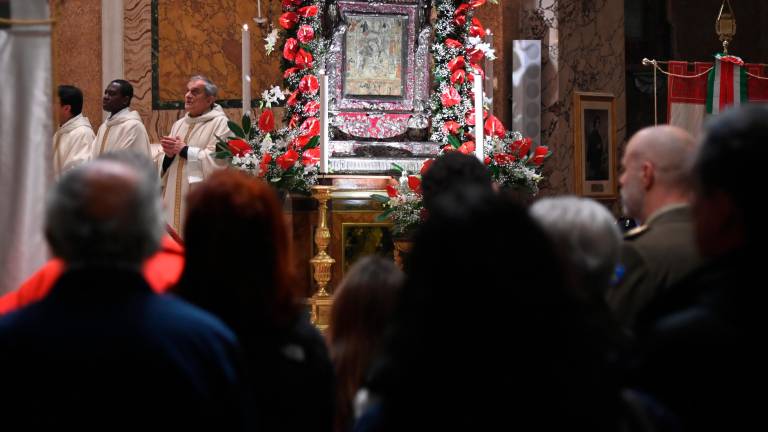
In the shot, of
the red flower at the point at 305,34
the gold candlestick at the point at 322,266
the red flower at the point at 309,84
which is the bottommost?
the gold candlestick at the point at 322,266

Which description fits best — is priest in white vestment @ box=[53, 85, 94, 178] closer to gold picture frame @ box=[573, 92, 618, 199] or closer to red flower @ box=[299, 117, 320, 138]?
red flower @ box=[299, 117, 320, 138]

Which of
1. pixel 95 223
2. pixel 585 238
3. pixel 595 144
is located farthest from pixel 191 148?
pixel 95 223

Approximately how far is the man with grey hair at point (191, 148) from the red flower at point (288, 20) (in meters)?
0.83

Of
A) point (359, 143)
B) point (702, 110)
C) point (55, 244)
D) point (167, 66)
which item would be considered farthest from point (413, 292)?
point (167, 66)

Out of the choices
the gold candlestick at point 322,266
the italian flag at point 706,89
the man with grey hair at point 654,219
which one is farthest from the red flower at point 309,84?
the man with grey hair at point 654,219

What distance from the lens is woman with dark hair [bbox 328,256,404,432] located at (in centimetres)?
338

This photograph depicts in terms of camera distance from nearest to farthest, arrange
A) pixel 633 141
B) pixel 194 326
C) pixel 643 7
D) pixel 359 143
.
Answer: pixel 194 326 < pixel 633 141 < pixel 359 143 < pixel 643 7

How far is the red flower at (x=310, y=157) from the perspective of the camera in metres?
7.59

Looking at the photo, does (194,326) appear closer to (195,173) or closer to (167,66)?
(195,173)

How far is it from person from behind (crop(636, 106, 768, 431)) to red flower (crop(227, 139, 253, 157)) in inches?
209

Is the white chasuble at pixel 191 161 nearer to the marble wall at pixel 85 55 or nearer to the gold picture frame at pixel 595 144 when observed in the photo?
the marble wall at pixel 85 55

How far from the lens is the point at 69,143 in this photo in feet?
28.4

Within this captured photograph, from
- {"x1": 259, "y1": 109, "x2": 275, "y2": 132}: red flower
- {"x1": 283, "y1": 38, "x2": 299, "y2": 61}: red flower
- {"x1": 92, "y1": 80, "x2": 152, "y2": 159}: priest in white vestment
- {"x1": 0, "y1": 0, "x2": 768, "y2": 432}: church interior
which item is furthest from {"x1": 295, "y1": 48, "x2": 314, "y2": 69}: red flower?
{"x1": 0, "y1": 0, "x2": 768, "y2": 432}: church interior

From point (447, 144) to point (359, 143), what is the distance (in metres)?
0.65
